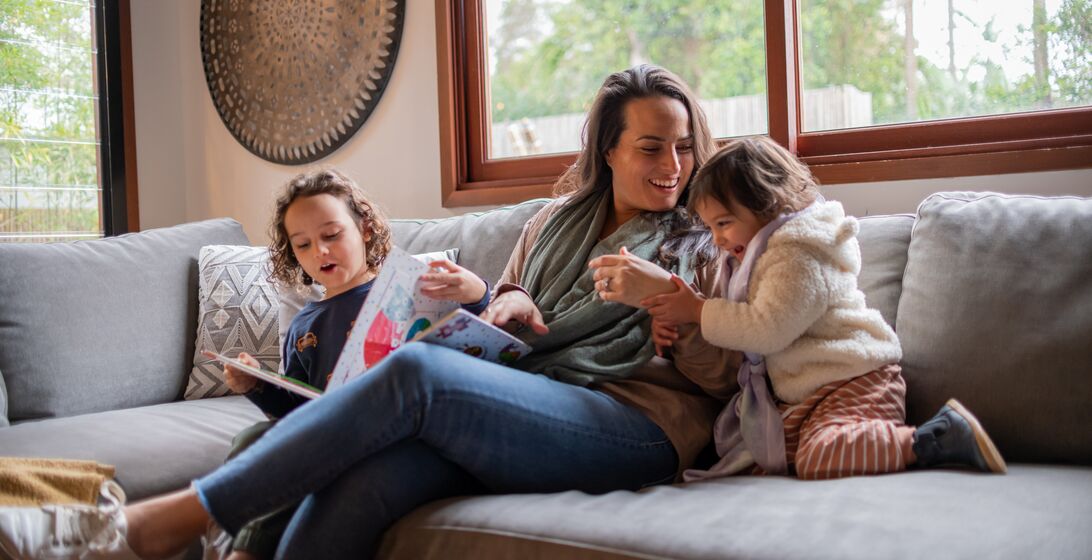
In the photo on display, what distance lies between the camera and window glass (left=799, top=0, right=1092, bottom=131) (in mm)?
2014

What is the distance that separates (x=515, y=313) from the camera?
5.30 ft

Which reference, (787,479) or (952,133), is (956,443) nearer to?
(787,479)

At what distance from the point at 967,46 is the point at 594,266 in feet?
3.76

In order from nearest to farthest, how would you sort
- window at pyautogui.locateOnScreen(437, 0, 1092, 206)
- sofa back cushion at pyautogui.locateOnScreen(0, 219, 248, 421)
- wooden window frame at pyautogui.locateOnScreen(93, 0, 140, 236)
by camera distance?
window at pyautogui.locateOnScreen(437, 0, 1092, 206) → sofa back cushion at pyautogui.locateOnScreen(0, 219, 248, 421) → wooden window frame at pyautogui.locateOnScreen(93, 0, 140, 236)

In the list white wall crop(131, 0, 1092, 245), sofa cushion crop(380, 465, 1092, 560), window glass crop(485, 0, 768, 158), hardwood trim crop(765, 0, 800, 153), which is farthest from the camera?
white wall crop(131, 0, 1092, 245)

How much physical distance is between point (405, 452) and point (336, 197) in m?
0.70

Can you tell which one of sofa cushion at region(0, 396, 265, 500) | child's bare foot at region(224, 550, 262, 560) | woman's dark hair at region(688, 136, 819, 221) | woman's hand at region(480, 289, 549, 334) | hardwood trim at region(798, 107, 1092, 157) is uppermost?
hardwood trim at region(798, 107, 1092, 157)

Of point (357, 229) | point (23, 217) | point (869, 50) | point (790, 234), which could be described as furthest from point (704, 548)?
point (23, 217)

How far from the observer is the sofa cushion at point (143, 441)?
5.78 ft

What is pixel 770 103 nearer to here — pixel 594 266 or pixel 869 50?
pixel 869 50

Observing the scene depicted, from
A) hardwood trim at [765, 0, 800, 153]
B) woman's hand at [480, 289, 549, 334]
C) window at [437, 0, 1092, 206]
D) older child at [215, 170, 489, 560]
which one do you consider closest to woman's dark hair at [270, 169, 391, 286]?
older child at [215, 170, 489, 560]

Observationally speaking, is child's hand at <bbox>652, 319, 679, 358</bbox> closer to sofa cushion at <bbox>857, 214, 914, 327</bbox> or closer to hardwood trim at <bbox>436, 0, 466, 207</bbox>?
sofa cushion at <bbox>857, 214, 914, 327</bbox>

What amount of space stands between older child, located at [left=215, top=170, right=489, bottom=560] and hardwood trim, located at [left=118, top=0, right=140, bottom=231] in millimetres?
1767

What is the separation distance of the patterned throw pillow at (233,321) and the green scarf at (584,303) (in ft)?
1.88
